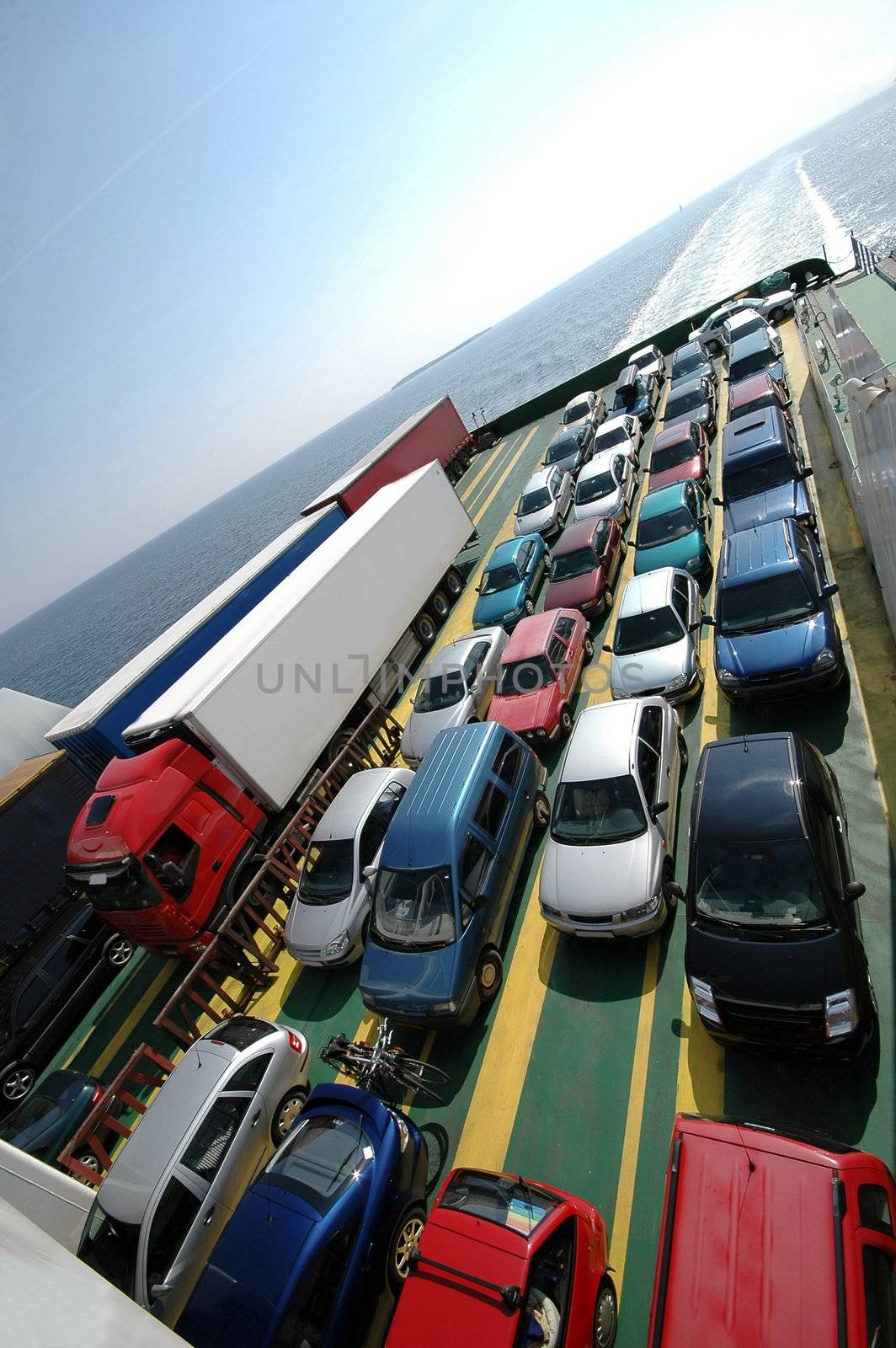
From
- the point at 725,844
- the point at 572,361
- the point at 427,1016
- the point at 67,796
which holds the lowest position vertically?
the point at 572,361

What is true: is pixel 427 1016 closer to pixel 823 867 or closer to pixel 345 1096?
pixel 345 1096

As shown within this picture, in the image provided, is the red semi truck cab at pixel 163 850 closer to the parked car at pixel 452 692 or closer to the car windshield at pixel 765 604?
the parked car at pixel 452 692

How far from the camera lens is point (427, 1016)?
256 inches

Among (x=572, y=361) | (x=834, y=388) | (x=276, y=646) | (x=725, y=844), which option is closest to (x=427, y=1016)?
(x=725, y=844)

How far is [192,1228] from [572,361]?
77128mm

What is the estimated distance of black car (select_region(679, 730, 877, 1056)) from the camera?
16.0ft

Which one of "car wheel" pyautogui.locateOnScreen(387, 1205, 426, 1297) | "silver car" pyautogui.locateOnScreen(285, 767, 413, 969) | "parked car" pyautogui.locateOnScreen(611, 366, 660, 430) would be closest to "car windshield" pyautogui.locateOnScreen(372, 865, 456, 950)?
"silver car" pyautogui.locateOnScreen(285, 767, 413, 969)

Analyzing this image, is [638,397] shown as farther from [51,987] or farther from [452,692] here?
[51,987]

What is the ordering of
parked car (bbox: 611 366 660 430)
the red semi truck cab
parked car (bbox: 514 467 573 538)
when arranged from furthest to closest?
parked car (bbox: 611 366 660 430) → parked car (bbox: 514 467 573 538) → the red semi truck cab

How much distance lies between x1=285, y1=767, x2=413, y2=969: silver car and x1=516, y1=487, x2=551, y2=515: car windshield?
10804 mm

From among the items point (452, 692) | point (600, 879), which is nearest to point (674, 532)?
point (452, 692)

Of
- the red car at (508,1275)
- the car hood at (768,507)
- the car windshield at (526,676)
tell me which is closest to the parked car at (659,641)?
the car windshield at (526,676)

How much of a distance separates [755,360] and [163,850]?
1927 centimetres

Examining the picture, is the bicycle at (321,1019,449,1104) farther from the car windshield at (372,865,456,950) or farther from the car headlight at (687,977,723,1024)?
the car headlight at (687,977,723,1024)
